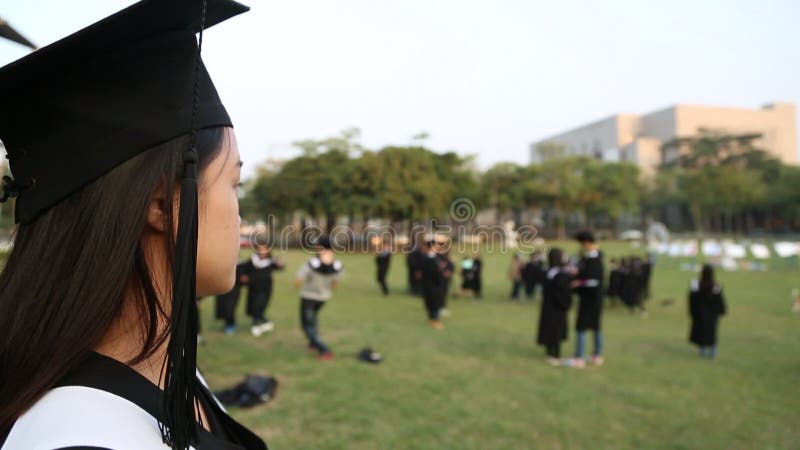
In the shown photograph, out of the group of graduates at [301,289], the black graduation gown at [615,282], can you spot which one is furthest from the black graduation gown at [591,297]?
the black graduation gown at [615,282]

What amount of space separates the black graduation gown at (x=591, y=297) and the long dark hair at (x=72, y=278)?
303 inches

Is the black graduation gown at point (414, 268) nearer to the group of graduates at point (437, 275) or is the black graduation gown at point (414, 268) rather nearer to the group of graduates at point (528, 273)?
the group of graduates at point (437, 275)

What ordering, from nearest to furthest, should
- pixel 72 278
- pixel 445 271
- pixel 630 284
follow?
pixel 72 278, pixel 445 271, pixel 630 284

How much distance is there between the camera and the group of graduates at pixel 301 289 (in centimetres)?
778

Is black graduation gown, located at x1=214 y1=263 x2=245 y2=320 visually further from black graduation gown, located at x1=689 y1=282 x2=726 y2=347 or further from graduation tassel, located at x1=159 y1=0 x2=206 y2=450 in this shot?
graduation tassel, located at x1=159 y1=0 x2=206 y2=450

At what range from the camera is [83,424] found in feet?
2.28

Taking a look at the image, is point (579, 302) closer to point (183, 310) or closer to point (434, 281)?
point (434, 281)

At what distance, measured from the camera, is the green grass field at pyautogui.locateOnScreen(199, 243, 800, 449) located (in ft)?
15.9

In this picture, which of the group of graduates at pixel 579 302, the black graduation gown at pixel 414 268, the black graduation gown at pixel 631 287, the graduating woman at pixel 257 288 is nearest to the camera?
the group of graduates at pixel 579 302

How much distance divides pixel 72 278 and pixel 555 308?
25.8ft

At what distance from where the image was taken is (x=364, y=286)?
17938mm

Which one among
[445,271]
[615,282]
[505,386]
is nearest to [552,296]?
[505,386]

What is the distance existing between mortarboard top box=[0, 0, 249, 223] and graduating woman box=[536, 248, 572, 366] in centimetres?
762

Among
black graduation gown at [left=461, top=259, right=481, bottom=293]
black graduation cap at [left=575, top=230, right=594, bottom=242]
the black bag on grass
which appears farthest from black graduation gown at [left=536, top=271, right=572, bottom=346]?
black graduation gown at [left=461, top=259, right=481, bottom=293]
